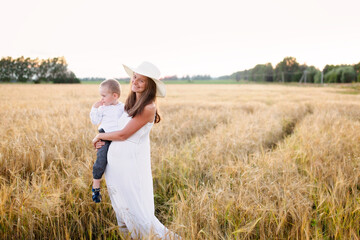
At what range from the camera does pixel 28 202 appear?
1912 mm

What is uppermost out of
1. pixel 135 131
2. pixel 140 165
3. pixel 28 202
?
pixel 135 131

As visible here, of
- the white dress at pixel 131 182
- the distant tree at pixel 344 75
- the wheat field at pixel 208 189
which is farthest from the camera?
the distant tree at pixel 344 75

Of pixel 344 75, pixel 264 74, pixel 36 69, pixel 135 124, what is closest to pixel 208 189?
pixel 135 124

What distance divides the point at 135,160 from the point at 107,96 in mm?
680

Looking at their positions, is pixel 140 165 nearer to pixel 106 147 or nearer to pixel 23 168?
pixel 106 147

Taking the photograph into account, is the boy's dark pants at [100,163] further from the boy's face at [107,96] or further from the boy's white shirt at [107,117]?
the boy's face at [107,96]

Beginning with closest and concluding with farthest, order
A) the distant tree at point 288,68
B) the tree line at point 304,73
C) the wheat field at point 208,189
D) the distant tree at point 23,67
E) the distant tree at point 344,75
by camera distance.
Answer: the wheat field at point 208,189
the distant tree at point 344,75
the tree line at point 304,73
the distant tree at point 23,67
the distant tree at point 288,68

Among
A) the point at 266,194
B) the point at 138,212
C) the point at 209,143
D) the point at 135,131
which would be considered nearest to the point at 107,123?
the point at 135,131

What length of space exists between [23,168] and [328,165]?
4352 mm

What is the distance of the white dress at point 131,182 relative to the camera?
1996mm

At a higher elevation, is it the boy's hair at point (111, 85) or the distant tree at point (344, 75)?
the distant tree at point (344, 75)

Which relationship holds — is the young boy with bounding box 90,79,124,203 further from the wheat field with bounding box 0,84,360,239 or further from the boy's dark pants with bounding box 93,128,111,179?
the wheat field with bounding box 0,84,360,239

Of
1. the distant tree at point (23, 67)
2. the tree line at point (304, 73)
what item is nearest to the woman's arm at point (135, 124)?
the tree line at point (304, 73)

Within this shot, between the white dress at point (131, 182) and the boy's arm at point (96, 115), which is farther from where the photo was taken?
the boy's arm at point (96, 115)
